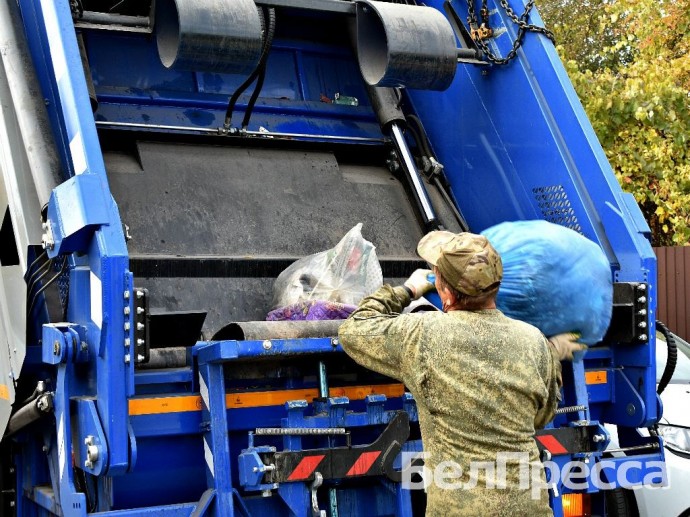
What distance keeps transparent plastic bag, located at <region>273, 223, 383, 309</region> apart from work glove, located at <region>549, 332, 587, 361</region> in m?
0.67

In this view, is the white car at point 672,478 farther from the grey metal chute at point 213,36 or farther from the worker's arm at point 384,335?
the grey metal chute at point 213,36

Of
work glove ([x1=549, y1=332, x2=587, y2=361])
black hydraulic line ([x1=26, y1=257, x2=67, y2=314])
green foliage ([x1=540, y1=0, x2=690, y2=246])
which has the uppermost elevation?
green foliage ([x1=540, y1=0, x2=690, y2=246])

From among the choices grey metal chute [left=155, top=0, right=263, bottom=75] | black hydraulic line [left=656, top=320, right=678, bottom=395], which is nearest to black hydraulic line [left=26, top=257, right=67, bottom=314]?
grey metal chute [left=155, top=0, right=263, bottom=75]

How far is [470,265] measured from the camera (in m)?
2.25

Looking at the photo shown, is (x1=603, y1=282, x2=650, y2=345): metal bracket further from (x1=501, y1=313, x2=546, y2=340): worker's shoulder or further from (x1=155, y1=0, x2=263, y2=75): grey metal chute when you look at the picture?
(x1=155, y1=0, x2=263, y2=75): grey metal chute

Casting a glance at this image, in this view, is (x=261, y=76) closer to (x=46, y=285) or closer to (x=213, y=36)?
(x=213, y=36)

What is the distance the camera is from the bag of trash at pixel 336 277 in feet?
10.6

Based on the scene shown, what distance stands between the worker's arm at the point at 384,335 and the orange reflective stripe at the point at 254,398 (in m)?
0.43

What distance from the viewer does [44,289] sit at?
116 inches

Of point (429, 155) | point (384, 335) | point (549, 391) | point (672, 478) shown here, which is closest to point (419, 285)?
point (384, 335)

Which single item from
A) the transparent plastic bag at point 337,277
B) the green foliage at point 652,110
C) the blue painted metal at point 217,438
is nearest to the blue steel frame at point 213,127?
the blue painted metal at point 217,438

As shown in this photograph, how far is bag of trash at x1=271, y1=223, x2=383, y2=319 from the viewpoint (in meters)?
3.24

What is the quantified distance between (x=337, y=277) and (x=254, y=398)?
2.03 feet

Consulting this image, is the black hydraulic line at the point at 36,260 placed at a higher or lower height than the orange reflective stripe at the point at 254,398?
higher
